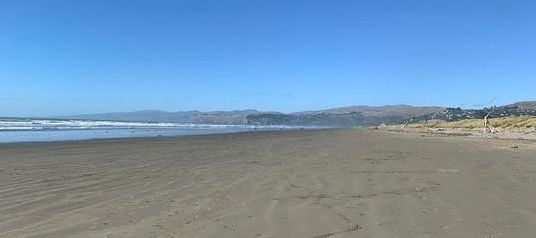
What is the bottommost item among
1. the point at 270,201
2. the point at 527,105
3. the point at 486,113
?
the point at 270,201

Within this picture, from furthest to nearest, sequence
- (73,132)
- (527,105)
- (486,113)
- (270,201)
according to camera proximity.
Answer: (527,105) < (486,113) < (73,132) < (270,201)

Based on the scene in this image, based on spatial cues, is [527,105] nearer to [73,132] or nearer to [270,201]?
[73,132]

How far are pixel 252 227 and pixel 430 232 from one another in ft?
7.25

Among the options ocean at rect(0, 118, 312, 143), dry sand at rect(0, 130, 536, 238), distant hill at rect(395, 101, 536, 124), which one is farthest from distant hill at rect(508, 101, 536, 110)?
dry sand at rect(0, 130, 536, 238)

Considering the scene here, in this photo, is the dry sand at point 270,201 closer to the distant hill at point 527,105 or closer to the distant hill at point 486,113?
the distant hill at point 486,113

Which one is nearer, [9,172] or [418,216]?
[418,216]

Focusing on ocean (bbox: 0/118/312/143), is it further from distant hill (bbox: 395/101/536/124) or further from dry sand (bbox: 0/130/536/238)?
distant hill (bbox: 395/101/536/124)

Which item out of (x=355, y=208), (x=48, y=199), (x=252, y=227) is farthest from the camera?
(x=48, y=199)

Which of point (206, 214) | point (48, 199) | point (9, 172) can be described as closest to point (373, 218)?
point (206, 214)

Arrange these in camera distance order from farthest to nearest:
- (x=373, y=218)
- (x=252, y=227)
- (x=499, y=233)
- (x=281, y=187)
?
(x=281, y=187), (x=373, y=218), (x=252, y=227), (x=499, y=233)

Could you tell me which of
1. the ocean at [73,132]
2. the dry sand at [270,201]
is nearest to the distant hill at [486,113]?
the ocean at [73,132]

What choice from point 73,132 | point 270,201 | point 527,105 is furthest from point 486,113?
point 270,201

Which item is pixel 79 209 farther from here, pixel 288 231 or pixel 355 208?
pixel 355 208

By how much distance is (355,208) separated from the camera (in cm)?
774
